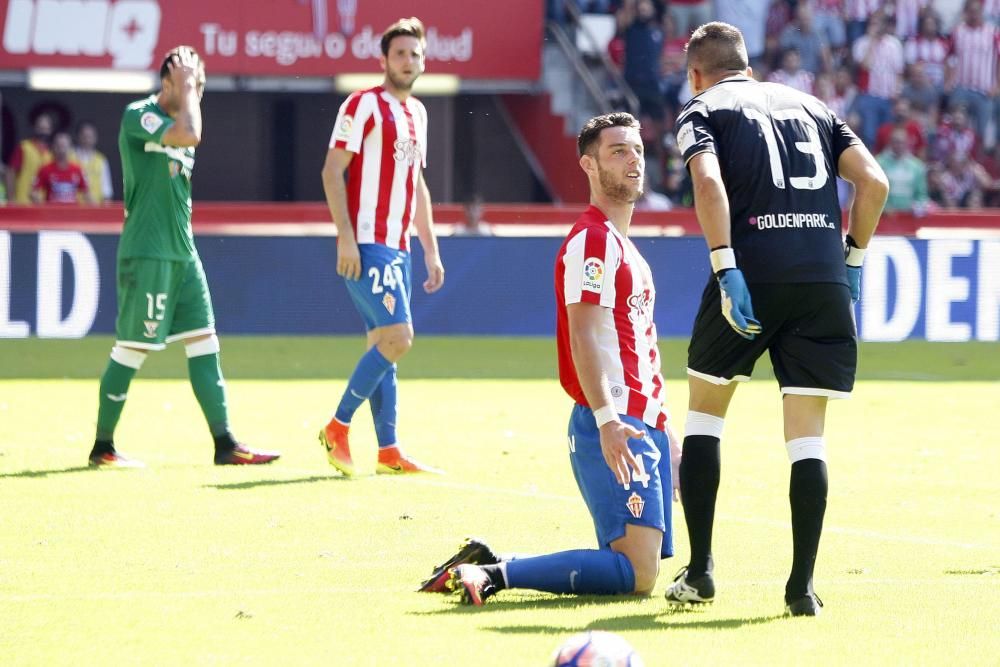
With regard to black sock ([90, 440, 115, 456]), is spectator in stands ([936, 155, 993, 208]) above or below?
above

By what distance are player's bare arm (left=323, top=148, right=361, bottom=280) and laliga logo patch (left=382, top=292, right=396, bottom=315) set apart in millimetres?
185

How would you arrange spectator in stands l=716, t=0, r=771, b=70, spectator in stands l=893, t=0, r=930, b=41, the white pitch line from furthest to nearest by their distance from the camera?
spectator in stands l=893, t=0, r=930, b=41
spectator in stands l=716, t=0, r=771, b=70
the white pitch line

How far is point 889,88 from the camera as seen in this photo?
77.2ft

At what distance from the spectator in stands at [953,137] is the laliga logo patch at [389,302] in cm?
1556

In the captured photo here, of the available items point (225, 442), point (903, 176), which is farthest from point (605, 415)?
point (903, 176)

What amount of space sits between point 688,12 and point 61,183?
9.23m

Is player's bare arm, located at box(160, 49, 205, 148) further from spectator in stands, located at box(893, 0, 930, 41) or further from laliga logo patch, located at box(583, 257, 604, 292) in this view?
spectator in stands, located at box(893, 0, 930, 41)

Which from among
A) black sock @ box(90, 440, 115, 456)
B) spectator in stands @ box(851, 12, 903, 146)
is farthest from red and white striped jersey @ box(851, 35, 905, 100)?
black sock @ box(90, 440, 115, 456)

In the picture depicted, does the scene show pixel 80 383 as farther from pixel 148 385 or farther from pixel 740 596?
pixel 740 596

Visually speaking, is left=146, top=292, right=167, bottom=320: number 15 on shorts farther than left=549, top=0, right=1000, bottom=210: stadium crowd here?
No

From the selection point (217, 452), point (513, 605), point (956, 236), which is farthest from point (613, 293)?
point (956, 236)

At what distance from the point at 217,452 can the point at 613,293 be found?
158 inches

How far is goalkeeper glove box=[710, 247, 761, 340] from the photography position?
225 inches

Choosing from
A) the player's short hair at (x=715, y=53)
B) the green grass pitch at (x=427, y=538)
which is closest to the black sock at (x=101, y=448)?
the green grass pitch at (x=427, y=538)
